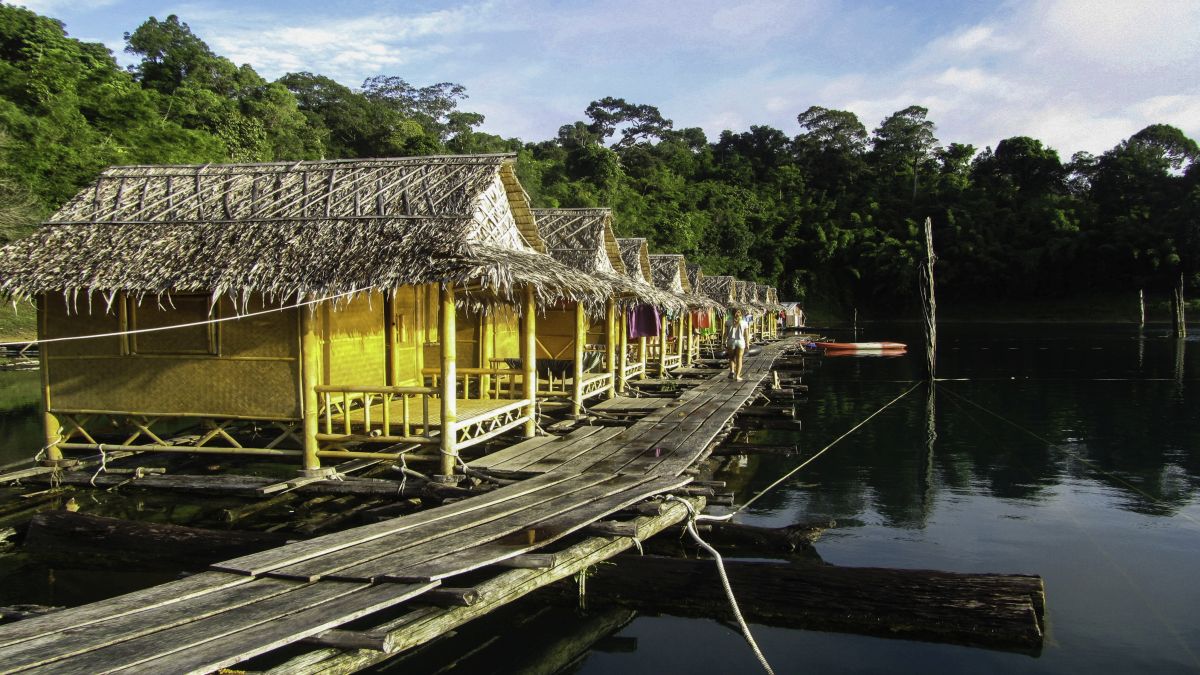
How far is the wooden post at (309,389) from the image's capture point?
866cm

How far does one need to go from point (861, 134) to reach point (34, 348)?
7151cm

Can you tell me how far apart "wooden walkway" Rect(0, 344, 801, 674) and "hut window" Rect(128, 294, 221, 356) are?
141 inches

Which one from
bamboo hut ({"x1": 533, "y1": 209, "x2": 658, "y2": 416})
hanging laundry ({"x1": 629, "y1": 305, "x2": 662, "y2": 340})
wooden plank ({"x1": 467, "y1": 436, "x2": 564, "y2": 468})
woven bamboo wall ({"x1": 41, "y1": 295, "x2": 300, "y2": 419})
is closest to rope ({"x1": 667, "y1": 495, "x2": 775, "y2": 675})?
wooden plank ({"x1": 467, "y1": 436, "x2": 564, "y2": 468})

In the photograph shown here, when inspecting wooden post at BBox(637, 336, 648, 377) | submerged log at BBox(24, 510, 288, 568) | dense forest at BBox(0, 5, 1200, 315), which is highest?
dense forest at BBox(0, 5, 1200, 315)

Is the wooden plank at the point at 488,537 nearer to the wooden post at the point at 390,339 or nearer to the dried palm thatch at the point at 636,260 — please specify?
the wooden post at the point at 390,339

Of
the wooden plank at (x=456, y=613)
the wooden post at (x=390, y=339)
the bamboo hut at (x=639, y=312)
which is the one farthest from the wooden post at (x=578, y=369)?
the wooden plank at (x=456, y=613)

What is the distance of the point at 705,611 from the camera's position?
21.5 feet

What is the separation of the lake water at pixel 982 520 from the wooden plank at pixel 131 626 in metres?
1.63

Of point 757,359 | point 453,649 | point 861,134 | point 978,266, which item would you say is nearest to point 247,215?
point 453,649

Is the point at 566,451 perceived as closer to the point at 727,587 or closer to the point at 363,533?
the point at 363,533

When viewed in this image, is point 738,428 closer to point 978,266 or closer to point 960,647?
point 960,647

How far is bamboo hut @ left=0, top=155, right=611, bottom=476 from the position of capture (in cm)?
845

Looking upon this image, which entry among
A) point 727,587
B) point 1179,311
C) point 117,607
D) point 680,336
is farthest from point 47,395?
point 1179,311

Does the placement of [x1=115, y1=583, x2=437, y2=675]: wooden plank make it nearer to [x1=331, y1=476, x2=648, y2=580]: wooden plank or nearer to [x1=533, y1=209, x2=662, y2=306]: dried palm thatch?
[x1=331, y1=476, x2=648, y2=580]: wooden plank
